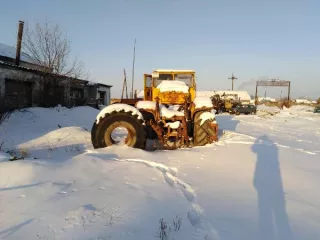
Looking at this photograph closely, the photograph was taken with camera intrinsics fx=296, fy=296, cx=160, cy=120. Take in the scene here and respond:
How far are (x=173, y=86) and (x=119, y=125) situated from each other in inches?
95.7

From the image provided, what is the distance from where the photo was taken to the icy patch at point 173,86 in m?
9.11

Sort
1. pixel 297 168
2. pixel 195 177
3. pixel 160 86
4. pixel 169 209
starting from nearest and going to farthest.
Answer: pixel 169 209, pixel 195 177, pixel 297 168, pixel 160 86

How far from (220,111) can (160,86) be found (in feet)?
93.8

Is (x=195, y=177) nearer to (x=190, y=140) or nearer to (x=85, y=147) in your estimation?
(x=190, y=140)

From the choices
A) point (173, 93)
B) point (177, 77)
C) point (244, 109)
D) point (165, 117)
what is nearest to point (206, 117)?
point (165, 117)

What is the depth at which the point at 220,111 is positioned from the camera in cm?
3694

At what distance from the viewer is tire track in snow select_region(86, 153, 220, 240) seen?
308 cm

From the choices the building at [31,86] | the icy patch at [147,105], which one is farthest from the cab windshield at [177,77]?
the building at [31,86]

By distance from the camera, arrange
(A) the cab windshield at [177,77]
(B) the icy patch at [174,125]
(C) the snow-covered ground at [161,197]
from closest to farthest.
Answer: (C) the snow-covered ground at [161,197]
(B) the icy patch at [174,125]
(A) the cab windshield at [177,77]

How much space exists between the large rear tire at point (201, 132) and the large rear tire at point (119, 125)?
5.26 ft

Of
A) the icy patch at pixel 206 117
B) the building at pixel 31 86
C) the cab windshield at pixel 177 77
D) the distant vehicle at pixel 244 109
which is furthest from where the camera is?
the distant vehicle at pixel 244 109

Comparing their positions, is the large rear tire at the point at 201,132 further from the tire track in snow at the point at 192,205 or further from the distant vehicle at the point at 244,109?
the distant vehicle at the point at 244,109

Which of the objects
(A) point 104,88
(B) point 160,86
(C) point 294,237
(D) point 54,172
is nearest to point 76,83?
(A) point 104,88

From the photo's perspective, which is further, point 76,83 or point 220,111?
point 220,111
